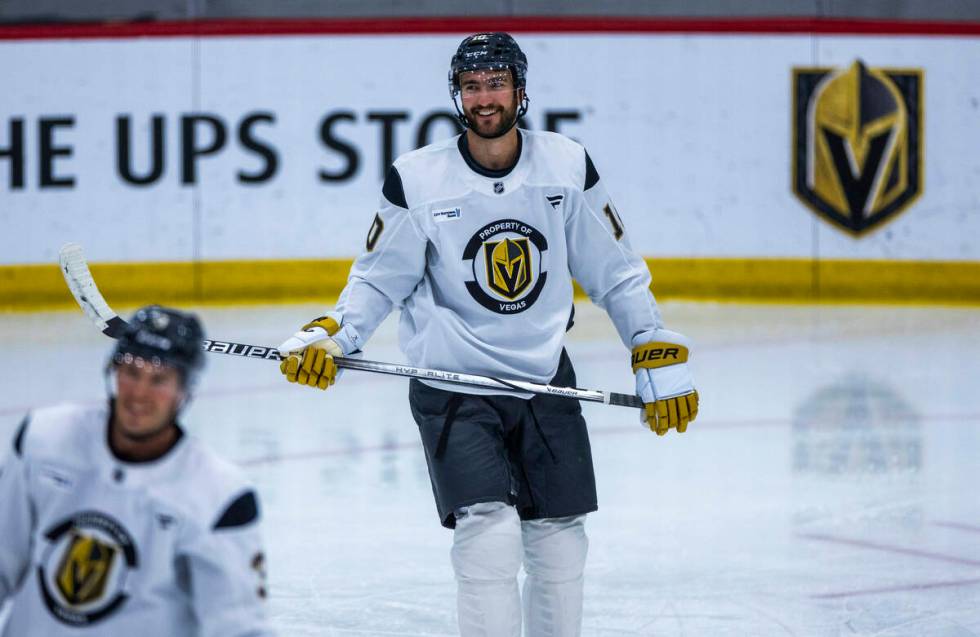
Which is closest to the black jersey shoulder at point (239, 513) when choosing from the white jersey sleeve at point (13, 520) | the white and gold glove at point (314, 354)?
the white jersey sleeve at point (13, 520)

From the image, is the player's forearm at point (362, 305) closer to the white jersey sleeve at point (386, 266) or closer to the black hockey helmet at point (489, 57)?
the white jersey sleeve at point (386, 266)

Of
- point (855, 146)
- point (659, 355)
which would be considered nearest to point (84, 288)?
point (659, 355)

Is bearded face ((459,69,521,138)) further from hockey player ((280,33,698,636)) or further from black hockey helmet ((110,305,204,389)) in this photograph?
black hockey helmet ((110,305,204,389))

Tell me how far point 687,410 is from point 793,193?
18.5ft

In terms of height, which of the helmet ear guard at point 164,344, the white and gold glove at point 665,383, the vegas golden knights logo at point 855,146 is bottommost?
the white and gold glove at point 665,383

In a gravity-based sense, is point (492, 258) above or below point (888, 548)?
above

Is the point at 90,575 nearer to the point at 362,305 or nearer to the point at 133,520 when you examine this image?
the point at 133,520

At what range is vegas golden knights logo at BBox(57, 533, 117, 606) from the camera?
A: 6.71 ft

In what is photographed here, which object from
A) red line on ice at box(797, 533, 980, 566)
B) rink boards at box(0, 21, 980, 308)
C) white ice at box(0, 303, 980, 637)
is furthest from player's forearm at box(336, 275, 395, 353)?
rink boards at box(0, 21, 980, 308)

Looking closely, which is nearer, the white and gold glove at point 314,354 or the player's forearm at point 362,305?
the white and gold glove at point 314,354

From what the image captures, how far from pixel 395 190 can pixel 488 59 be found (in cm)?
31

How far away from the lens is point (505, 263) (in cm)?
318

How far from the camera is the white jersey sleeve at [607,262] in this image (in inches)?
129

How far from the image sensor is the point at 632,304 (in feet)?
11.0
